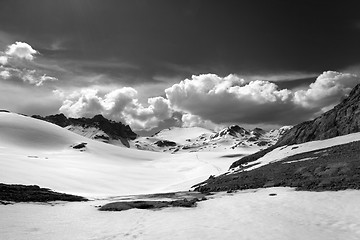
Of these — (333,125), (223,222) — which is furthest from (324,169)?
(333,125)

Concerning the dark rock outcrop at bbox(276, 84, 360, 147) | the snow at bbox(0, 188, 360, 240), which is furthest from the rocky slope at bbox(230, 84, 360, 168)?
the snow at bbox(0, 188, 360, 240)

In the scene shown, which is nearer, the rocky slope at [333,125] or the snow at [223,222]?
the snow at [223,222]

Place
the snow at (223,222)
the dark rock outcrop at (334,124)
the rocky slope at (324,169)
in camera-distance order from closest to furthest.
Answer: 1. the snow at (223,222)
2. the rocky slope at (324,169)
3. the dark rock outcrop at (334,124)

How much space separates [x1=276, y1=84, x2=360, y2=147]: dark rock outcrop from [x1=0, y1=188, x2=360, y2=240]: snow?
44.1 m

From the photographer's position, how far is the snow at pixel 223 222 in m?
14.3

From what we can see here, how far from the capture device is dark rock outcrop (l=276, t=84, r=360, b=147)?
5966 centimetres

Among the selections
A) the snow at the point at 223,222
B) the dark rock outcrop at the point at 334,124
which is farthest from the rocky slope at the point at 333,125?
the snow at the point at 223,222

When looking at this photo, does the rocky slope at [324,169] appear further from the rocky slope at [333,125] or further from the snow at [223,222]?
A: the snow at [223,222]

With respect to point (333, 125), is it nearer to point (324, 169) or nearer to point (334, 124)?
point (334, 124)

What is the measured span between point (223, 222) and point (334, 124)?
59.1m

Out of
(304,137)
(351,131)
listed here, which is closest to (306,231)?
(351,131)

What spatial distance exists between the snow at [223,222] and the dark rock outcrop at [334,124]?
44.1m

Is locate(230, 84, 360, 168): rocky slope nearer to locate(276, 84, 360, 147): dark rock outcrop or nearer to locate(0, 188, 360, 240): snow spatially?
locate(276, 84, 360, 147): dark rock outcrop

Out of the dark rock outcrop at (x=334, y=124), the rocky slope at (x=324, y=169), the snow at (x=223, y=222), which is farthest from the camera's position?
the dark rock outcrop at (x=334, y=124)
